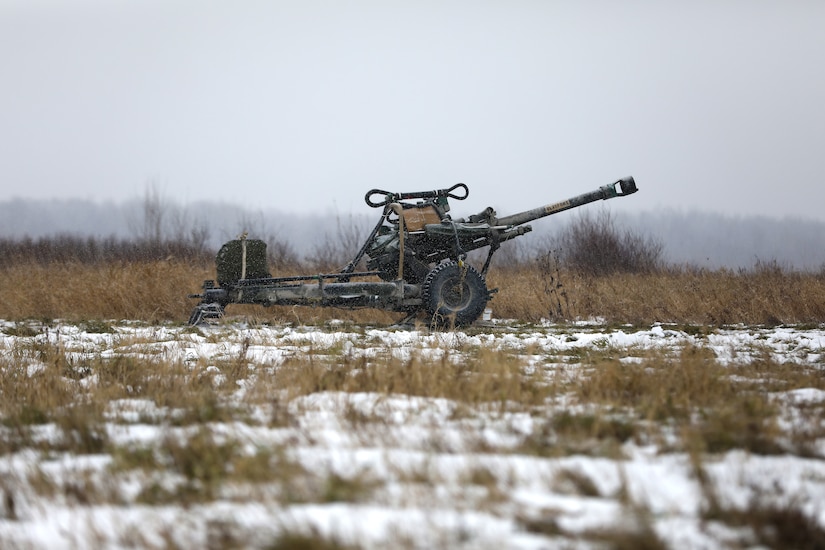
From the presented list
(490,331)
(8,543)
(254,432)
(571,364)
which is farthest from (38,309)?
(8,543)

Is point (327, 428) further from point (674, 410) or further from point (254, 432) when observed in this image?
point (674, 410)

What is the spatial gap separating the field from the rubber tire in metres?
2.89

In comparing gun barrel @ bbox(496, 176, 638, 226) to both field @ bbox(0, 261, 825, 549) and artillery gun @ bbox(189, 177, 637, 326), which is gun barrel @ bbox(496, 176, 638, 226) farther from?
field @ bbox(0, 261, 825, 549)

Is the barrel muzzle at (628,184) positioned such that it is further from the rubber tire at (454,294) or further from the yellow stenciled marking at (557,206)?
Result: the rubber tire at (454,294)

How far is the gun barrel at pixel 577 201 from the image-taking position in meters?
10.8

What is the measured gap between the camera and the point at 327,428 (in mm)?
3830

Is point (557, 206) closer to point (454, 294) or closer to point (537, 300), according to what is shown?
point (454, 294)

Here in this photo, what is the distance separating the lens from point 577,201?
35.5 feet

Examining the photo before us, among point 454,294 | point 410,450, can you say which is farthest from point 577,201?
point 410,450

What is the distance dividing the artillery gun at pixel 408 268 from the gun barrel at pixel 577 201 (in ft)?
0.05

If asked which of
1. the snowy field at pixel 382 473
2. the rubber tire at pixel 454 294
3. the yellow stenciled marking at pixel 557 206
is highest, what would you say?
the yellow stenciled marking at pixel 557 206

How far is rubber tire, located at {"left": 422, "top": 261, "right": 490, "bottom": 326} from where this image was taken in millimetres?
10133

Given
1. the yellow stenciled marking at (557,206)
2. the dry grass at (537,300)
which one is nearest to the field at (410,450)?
the yellow stenciled marking at (557,206)

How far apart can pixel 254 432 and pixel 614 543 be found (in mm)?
1908
